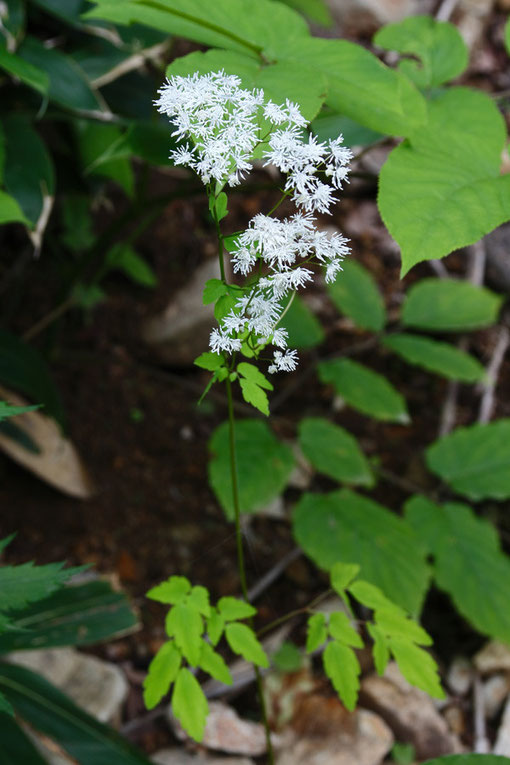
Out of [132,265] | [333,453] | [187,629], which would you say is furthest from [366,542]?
[132,265]

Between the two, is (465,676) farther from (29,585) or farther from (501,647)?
(29,585)

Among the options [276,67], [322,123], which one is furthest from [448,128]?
[322,123]

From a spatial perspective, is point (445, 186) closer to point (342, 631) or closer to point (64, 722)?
point (342, 631)

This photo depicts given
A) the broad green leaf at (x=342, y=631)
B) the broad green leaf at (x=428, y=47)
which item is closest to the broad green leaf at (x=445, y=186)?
the broad green leaf at (x=428, y=47)

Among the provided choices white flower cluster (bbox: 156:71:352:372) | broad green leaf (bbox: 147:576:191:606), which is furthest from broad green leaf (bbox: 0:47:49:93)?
broad green leaf (bbox: 147:576:191:606)

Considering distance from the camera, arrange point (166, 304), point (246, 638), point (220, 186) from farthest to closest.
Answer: point (166, 304) < point (246, 638) < point (220, 186)

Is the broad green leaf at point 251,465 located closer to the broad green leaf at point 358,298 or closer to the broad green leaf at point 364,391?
the broad green leaf at point 364,391
